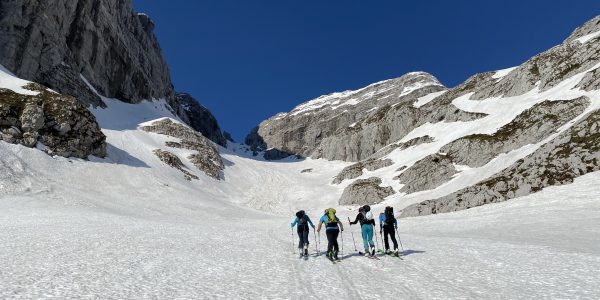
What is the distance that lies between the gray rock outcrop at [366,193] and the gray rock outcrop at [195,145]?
35.7 meters

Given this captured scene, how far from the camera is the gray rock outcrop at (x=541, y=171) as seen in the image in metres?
44.7

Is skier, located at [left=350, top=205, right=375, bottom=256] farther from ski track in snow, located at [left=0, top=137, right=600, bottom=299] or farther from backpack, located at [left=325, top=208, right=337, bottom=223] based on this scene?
backpack, located at [left=325, top=208, right=337, bottom=223]

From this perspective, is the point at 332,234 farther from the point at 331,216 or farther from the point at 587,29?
the point at 587,29

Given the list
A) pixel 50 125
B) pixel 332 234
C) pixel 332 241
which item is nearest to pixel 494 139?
pixel 332 234

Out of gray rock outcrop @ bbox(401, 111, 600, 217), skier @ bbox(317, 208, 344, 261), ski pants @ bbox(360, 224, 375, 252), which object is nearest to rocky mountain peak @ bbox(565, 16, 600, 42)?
gray rock outcrop @ bbox(401, 111, 600, 217)

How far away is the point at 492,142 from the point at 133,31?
149295 mm

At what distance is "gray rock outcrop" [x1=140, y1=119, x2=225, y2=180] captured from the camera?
99312mm

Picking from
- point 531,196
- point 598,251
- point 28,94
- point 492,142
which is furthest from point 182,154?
point 598,251

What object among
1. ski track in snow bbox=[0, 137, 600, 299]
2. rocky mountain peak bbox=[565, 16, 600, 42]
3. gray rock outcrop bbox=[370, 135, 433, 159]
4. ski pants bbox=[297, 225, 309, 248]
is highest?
rocky mountain peak bbox=[565, 16, 600, 42]

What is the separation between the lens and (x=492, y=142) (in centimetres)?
7362

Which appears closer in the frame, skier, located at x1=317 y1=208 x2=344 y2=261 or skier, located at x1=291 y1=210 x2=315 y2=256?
skier, located at x1=317 y1=208 x2=344 y2=261

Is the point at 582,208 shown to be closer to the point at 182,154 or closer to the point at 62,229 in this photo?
the point at 62,229

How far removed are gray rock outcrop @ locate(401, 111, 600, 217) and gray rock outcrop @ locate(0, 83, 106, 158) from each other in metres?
56.1

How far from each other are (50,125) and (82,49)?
70.6m
